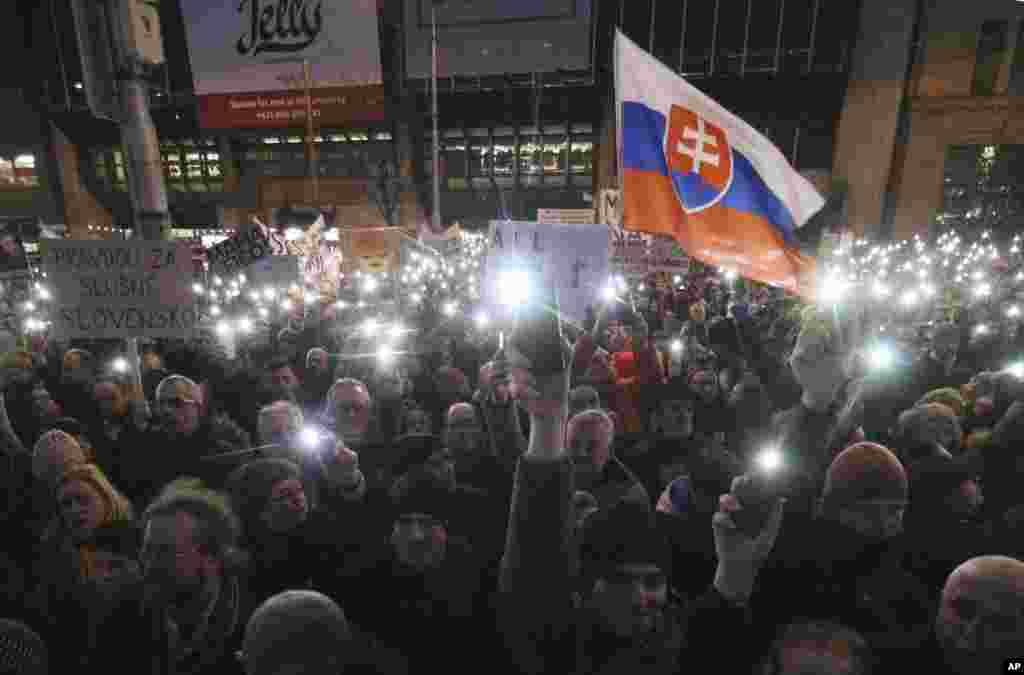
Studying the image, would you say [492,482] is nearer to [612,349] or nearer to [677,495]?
[677,495]

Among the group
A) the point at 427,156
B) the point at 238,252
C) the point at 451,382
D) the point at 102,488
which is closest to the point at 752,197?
the point at 451,382

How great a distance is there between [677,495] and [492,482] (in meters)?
1.08

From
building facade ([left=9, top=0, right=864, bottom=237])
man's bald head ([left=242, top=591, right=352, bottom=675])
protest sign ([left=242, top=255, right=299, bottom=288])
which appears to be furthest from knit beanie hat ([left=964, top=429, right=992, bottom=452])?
building facade ([left=9, top=0, right=864, bottom=237])

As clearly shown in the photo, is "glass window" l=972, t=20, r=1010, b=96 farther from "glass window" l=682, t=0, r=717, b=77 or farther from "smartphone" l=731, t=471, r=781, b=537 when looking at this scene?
"smartphone" l=731, t=471, r=781, b=537

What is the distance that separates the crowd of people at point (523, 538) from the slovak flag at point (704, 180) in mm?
609

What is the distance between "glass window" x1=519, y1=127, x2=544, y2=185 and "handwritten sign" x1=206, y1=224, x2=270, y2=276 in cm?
1946

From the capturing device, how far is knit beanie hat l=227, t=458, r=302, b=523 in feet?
8.65

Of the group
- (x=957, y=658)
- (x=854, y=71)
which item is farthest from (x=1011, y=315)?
(x=854, y=71)

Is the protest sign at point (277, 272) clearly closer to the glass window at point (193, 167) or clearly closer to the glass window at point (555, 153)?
the glass window at point (555, 153)

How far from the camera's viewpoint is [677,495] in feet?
9.29

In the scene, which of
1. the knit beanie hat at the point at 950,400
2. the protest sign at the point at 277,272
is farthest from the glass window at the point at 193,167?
the knit beanie hat at the point at 950,400

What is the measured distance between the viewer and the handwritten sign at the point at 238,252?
7.63 m

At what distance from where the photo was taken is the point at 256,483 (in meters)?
2.68

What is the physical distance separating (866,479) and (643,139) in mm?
2073
